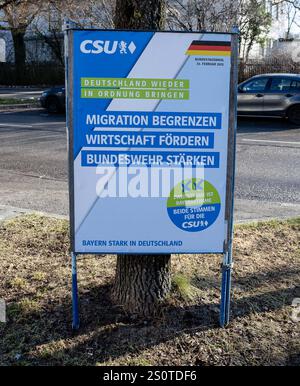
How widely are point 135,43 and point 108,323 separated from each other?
1841 mm

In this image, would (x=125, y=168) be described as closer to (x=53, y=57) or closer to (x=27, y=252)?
(x=27, y=252)

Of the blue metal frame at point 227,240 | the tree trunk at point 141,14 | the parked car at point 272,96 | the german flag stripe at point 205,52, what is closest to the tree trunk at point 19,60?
the parked car at point 272,96

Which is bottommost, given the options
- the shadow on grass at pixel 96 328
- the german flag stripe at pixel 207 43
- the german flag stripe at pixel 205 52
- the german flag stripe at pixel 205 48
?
the shadow on grass at pixel 96 328

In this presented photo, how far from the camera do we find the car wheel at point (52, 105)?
59.0ft

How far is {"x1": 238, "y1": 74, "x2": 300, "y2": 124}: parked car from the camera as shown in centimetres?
1487

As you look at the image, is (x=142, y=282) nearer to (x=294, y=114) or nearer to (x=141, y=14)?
(x=141, y=14)

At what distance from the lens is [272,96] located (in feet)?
49.4

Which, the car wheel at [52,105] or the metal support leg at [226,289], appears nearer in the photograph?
the metal support leg at [226,289]

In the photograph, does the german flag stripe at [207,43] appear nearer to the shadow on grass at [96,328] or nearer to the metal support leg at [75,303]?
the metal support leg at [75,303]

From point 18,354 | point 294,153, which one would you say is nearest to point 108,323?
point 18,354

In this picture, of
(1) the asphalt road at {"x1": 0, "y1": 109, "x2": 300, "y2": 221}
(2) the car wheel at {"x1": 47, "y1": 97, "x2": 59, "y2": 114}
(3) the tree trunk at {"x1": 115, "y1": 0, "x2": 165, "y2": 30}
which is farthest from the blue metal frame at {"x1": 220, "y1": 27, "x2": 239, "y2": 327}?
(2) the car wheel at {"x1": 47, "y1": 97, "x2": 59, "y2": 114}

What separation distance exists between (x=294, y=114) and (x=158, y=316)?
41.1 feet

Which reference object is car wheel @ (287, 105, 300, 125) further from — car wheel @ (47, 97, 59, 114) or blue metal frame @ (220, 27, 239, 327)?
blue metal frame @ (220, 27, 239, 327)

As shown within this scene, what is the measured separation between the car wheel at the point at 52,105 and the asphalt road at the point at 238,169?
2.79 metres
